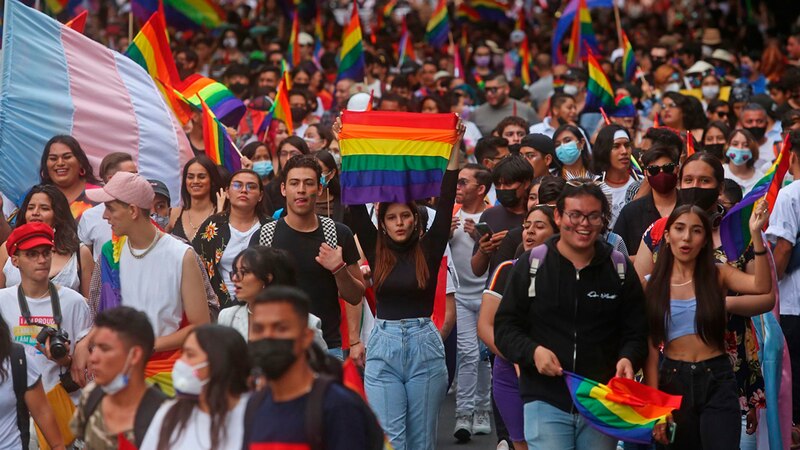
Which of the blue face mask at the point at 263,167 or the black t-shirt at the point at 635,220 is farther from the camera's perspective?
the blue face mask at the point at 263,167

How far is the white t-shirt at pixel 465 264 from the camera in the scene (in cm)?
1029

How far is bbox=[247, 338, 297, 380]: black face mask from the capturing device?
17.3 feet

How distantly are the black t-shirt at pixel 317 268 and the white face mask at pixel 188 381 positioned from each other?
105 inches

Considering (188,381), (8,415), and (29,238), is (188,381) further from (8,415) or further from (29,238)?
(29,238)

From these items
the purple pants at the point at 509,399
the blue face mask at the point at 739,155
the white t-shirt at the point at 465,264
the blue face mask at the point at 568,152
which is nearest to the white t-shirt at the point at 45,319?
the purple pants at the point at 509,399

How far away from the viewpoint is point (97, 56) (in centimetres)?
1105

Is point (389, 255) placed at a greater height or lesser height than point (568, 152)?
lesser

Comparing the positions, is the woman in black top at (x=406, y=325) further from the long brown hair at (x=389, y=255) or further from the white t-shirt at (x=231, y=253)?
the white t-shirt at (x=231, y=253)

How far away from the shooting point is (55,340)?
771 cm

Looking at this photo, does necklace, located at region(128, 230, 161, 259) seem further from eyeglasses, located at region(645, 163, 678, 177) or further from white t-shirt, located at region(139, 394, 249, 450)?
eyeglasses, located at region(645, 163, 678, 177)

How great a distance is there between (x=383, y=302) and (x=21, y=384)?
196cm

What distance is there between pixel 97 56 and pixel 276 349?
6256mm

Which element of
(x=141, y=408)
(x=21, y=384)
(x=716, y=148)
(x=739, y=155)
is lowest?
(x=141, y=408)

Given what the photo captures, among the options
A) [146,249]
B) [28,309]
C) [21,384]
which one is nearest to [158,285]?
[146,249]
